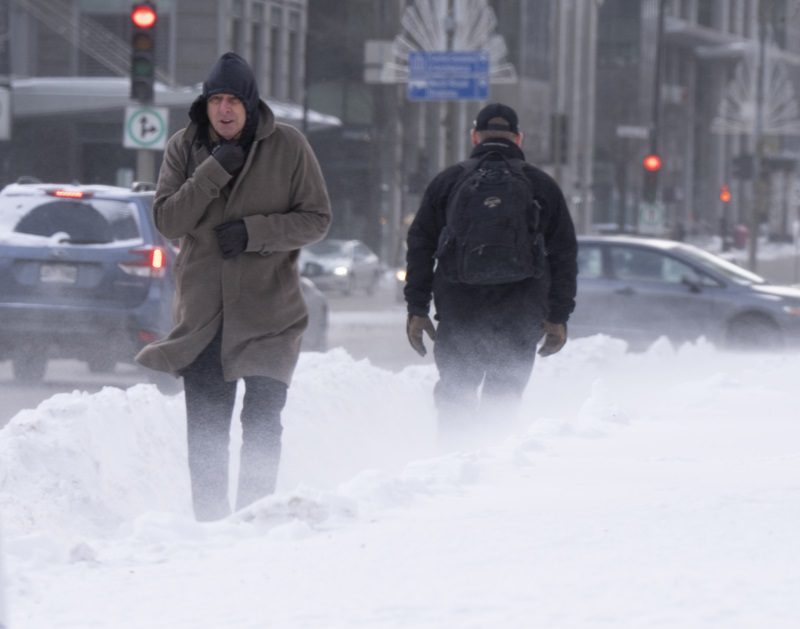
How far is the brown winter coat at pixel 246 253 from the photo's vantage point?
6445mm

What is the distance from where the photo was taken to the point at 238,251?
638 cm

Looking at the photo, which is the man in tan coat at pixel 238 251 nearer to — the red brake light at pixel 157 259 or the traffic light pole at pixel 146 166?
the red brake light at pixel 157 259

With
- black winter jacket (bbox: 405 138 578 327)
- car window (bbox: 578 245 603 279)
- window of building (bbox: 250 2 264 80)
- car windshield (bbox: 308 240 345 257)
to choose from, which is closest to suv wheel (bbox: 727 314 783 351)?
car window (bbox: 578 245 603 279)

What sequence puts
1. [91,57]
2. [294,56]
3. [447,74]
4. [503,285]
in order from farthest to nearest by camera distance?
[294,56], [91,57], [447,74], [503,285]

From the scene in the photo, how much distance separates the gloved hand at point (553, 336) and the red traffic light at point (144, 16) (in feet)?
33.9

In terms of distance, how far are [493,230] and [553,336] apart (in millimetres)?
589

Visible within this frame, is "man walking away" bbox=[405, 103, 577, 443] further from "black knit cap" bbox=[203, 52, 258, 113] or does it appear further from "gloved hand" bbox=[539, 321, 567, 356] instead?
"black knit cap" bbox=[203, 52, 258, 113]

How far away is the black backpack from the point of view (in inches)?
313

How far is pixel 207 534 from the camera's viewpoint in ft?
19.0

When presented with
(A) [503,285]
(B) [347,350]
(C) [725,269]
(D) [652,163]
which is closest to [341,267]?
(D) [652,163]

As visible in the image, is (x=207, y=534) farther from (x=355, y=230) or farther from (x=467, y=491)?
(x=355, y=230)

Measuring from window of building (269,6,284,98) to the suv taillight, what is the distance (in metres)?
40.2

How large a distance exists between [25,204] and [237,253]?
7992 millimetres

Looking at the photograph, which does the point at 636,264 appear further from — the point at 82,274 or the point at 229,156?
the point at 229,156
